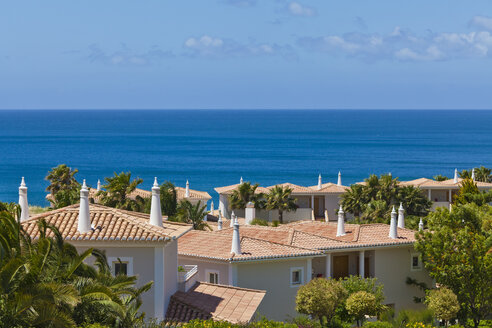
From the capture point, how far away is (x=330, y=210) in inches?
2249

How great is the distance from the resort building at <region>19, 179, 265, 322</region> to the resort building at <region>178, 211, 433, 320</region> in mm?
3544

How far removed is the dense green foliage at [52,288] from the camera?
45.5 ft

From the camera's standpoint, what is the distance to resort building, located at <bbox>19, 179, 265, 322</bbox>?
21.1m

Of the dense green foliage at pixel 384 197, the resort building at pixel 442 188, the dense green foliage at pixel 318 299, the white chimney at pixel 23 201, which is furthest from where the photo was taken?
the resort building at pixel 442 188

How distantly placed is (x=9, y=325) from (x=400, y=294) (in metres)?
21.2

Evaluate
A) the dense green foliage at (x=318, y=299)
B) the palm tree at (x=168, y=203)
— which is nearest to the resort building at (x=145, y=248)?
the dense green foliage at (x=318, y=299)

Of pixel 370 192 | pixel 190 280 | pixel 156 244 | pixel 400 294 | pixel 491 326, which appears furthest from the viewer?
pixel 370 192

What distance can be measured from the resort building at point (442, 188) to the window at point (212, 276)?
103ft

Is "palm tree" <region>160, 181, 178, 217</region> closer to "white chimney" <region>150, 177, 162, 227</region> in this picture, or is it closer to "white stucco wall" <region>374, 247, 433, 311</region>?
"white stucco wall" <region>374, 247, 433, 311</region>

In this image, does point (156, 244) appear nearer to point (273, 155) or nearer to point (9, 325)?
point (9, 325)

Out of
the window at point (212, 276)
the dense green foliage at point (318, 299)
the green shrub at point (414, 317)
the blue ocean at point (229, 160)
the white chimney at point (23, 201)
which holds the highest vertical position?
the blue ocean at point (229, 160)

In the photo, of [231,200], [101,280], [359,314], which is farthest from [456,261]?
[231,200]

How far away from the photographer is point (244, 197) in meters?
53.2

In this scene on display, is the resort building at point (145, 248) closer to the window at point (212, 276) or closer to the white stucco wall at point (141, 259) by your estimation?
the white stucco wall at point (141, 259)
